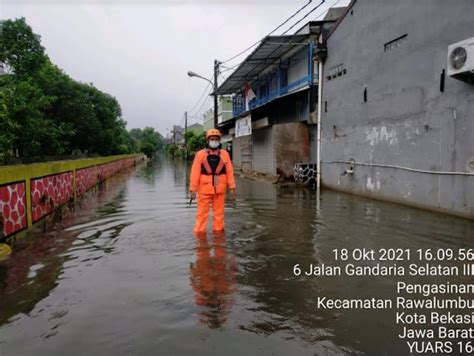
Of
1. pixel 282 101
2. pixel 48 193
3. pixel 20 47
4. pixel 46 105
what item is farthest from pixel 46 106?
pixel 48 193

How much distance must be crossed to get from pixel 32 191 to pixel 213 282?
5319mm

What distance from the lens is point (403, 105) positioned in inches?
413

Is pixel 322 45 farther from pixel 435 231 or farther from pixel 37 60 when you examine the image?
pixel 37 60

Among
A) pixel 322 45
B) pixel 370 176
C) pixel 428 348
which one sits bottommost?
pixel 428 348

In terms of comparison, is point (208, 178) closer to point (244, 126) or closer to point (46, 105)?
point (244, 126)

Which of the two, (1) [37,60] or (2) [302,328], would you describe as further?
(1) [37,60]

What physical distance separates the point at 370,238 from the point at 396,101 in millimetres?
5484

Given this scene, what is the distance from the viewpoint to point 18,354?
3107 millimetres

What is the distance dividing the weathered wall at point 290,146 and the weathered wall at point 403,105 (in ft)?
8.20

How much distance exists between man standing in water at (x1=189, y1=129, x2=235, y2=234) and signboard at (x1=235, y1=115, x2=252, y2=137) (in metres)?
14.7

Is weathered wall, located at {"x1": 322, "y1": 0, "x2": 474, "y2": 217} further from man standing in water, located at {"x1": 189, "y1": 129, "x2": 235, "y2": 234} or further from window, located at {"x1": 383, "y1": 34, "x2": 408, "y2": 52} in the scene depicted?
man standing in water, located at {"x1": 189, "y1": 129, "x2": 235, "y2": 234}

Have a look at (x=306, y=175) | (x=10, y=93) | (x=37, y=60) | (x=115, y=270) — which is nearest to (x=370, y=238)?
(x=115, y=270)

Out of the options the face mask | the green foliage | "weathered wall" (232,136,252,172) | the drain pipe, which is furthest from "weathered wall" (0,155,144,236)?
"weathered wall" (232,136,252,172)

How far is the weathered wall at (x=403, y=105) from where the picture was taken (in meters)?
8.56
